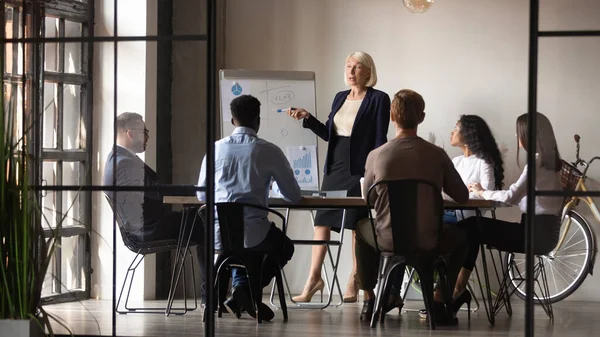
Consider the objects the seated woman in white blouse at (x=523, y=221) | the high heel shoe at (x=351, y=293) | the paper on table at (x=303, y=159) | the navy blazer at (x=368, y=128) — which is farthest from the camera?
the paper on table at (x=303, y=159)

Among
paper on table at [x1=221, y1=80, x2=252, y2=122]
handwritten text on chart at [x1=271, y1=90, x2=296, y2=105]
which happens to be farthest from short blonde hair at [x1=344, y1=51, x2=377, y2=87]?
paper on table at [x1=221, y1=80, x2=252, y2=122]

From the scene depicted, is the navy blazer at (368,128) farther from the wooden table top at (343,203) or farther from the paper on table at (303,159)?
the wooden table top at (343,203)

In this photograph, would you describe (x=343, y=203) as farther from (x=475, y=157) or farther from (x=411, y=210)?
(x=475, y=157)

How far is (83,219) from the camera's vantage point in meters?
4.66

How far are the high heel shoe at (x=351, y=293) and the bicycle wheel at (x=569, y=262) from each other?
3.86 feet

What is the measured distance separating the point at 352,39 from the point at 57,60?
3699 millimetres

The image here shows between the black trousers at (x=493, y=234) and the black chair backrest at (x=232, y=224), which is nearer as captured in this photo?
the black chair backrest at (x=232, y=224)

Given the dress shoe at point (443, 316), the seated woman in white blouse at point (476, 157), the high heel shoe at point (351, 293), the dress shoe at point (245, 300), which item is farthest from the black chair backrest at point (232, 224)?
the high heel shoe at point (351, 293)

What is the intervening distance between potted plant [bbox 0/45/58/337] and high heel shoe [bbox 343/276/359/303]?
3522 mm

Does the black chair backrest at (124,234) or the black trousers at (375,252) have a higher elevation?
the black chair backrest at (124,234)

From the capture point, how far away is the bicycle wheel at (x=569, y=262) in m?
5.49

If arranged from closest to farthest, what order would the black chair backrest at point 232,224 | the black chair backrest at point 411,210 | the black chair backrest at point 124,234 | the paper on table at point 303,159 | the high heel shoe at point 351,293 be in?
1. the black chair backrest at point 124,234
2. the black chair backrest at point 411,210
3. the black chair backrest at point 232,224
4. the high heel shoe at point 351,293
5. the paper on table at point 303,159

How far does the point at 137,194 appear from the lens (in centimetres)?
462

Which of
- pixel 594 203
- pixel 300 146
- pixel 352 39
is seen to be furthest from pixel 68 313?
pixel 352 39
